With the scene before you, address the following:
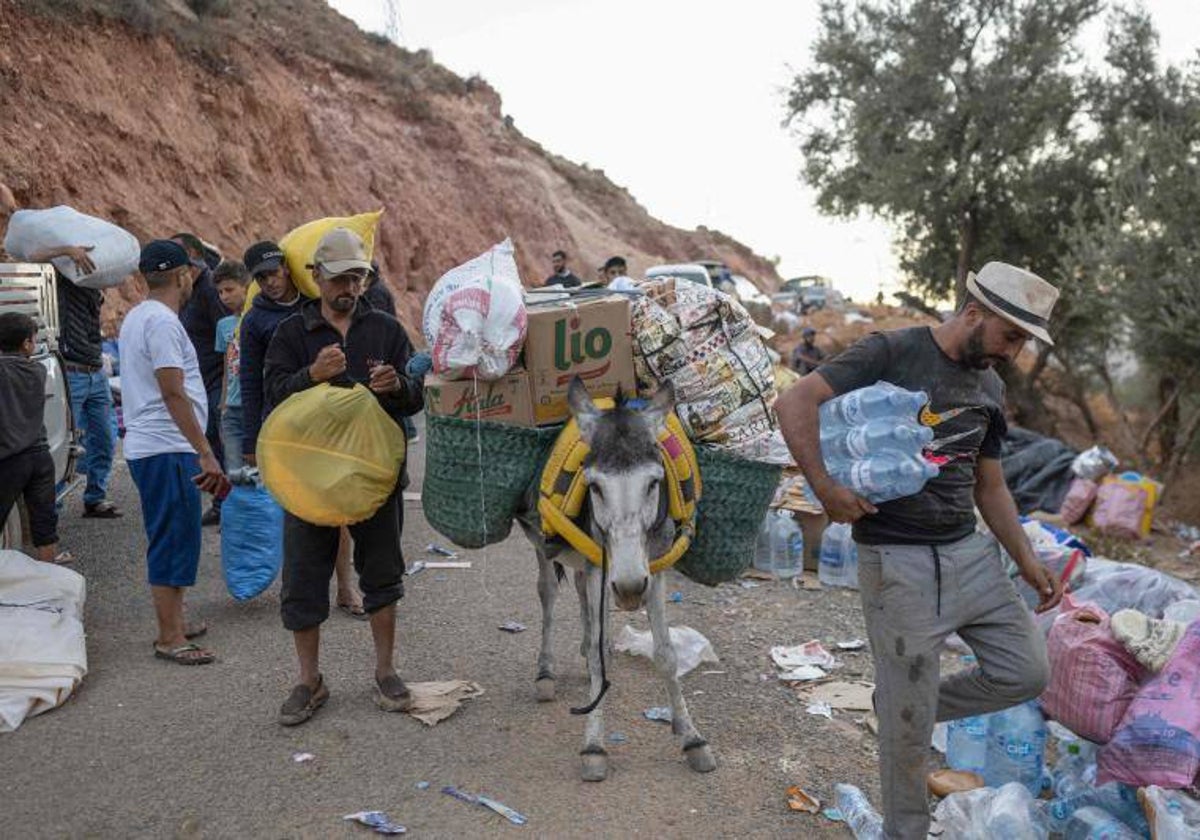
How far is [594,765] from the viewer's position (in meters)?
4.23

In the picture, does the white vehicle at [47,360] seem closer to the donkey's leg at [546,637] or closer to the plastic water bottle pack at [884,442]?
the donkey's leg at [546,637]

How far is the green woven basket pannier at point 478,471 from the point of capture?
14.4 feet

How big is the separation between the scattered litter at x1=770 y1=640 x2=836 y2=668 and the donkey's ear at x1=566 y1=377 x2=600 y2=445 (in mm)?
2517

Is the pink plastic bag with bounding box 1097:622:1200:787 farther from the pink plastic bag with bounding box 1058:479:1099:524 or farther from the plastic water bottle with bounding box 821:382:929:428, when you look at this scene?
the pink plastic bag with bounding box 1058:479:1099:524

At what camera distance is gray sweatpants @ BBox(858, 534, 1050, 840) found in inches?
134

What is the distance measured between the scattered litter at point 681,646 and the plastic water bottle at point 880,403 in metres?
2.67

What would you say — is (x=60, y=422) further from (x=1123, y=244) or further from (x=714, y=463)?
(x=1123, y=244)

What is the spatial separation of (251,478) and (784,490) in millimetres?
4906

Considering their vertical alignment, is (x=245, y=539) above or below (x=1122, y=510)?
above

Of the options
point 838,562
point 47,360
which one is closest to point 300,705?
point 47,360

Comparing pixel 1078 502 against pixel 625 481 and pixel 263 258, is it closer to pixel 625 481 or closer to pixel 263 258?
pixel 625 481

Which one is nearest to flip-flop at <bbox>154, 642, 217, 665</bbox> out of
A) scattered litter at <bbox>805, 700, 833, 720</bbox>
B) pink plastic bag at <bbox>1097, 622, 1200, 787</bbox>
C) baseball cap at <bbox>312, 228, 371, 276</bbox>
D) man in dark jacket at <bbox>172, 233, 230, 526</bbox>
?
man in dark jacket at <bbox>172, 233, 230, 526</bbox>

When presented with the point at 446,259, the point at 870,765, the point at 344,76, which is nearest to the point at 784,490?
the point at 870,765

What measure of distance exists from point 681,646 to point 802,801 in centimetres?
168
